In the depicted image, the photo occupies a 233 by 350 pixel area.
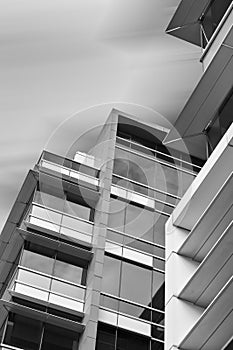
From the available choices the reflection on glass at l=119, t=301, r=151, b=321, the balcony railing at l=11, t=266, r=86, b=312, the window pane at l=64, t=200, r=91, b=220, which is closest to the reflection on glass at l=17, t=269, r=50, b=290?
the balcony railing at l=11, t=266, r=86, b=312

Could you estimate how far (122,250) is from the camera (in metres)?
28.4

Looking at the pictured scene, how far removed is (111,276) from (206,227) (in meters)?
11.9

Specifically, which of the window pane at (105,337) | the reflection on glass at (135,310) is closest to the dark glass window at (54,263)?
the reflection on glass at (135,310)

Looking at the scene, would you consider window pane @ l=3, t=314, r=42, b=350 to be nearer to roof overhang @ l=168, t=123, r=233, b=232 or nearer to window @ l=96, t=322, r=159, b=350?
window @ l=96, t=322, r=159, b=350

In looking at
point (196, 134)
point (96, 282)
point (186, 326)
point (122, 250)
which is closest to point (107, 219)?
point (122, 250)

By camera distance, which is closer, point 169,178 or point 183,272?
point 183,272

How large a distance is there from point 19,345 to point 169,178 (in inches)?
531

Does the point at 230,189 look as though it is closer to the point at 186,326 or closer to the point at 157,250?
the point at 186,326

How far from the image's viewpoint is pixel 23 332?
23750 mm

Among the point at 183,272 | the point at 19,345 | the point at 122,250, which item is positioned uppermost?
the point at 122,250

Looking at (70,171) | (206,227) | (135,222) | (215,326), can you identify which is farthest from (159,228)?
(215,326)

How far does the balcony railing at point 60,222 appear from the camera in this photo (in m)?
27.5

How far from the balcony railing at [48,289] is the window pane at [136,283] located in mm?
1763

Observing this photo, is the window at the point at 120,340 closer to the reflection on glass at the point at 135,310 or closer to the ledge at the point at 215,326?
the reflection on glass at the point at 135,310
